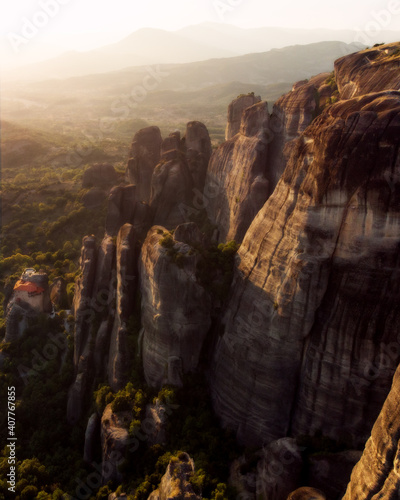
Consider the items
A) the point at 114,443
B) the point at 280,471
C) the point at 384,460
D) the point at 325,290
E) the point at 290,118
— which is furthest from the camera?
the point at 290,118

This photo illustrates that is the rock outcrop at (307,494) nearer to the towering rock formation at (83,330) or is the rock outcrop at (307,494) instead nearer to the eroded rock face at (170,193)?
the towering rock formation at (83,330)

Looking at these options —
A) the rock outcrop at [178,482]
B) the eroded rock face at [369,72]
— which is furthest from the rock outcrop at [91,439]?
the eroded rock face at [369,72]

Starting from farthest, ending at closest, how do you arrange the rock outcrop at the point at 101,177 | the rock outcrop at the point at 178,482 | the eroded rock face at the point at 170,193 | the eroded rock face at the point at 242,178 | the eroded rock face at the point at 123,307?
1. the rock outcrop at the point at 101,177
2. the eroded rock face at the point at 170,193
3. the eroded rock face at the point at 242,178
4. the eroded rock face at the point at 123,307
5. the rock outcrop at the point at 178,482

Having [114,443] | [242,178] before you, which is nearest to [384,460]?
[114,443]

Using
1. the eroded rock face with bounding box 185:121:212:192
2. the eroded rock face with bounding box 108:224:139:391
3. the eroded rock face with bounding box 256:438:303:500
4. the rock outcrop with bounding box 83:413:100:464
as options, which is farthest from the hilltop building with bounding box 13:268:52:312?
the eroded rock face with bounding box 256:438:303:500

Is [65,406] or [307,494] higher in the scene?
[307,494]

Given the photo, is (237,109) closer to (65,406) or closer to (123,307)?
(123,307)
